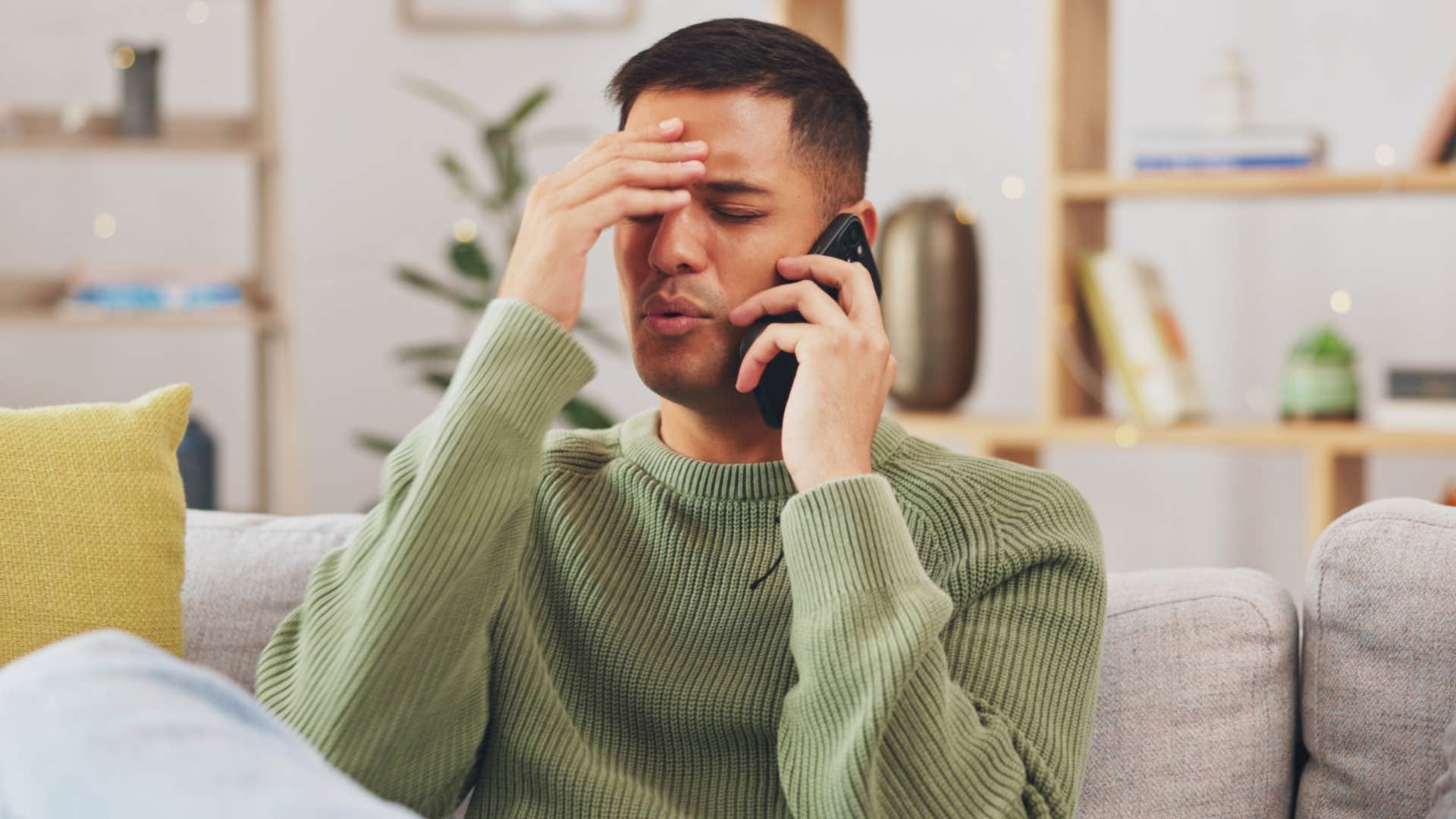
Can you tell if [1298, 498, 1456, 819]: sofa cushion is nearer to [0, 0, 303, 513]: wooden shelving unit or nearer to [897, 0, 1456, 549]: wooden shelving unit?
[897, 0, 1456, 549]: wooden shelving unit

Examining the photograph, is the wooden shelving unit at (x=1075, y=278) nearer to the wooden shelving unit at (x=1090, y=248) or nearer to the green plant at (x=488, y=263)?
the wooden shelving unit at (x=1090, y=248)

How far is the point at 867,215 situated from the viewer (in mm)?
1401

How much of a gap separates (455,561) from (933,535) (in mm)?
384

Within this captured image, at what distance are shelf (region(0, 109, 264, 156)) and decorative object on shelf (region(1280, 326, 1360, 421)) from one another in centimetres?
207

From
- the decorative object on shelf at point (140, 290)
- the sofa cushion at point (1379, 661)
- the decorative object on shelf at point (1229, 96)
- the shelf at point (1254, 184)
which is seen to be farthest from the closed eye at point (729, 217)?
the decorative object on shelf at point (140, 290)

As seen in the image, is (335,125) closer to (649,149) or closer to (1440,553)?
(649,149)

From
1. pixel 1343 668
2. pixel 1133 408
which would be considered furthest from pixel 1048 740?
pixel 1133 408

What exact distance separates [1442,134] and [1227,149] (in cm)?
31

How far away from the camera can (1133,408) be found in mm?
2475

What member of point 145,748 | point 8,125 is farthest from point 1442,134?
point 8,125

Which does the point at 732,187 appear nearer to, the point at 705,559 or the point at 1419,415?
the point at 705,559

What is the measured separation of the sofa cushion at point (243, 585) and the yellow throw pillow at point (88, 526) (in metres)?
0.09

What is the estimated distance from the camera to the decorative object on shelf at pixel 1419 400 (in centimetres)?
237

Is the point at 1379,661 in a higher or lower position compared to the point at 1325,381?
lower
